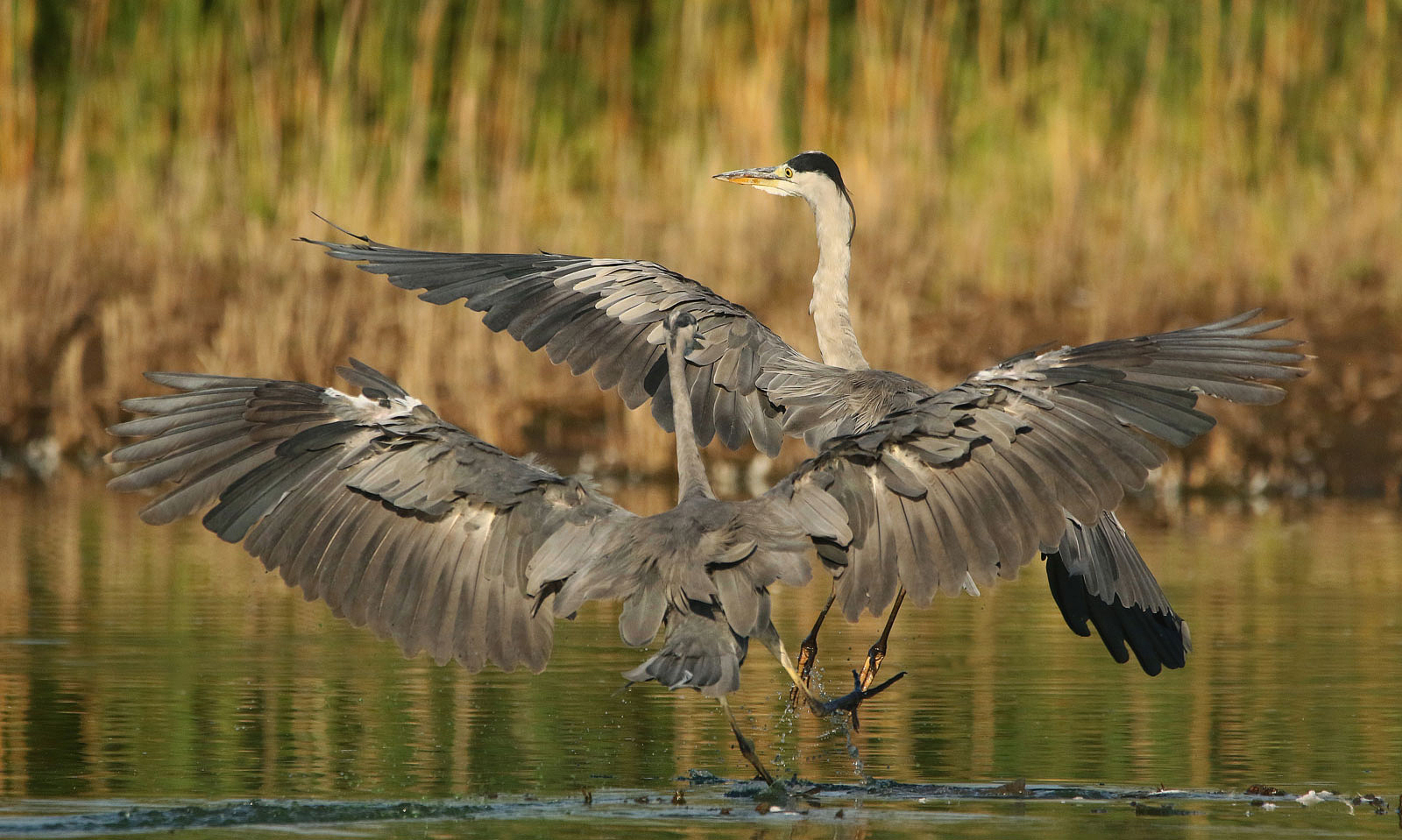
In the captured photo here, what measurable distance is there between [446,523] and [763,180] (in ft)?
12.0

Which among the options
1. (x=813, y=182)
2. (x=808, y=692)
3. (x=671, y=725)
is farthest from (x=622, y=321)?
(x=808, y=692)

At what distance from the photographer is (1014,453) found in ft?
18.1

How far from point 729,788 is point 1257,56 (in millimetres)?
11912

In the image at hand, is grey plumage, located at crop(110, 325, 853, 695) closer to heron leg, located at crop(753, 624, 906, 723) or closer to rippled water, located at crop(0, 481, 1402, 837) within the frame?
heron leg, located at crop(753, 624, 906, 723)

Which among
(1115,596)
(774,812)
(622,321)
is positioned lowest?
(774,812)

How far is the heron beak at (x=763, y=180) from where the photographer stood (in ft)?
29.2

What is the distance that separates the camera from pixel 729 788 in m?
5.62

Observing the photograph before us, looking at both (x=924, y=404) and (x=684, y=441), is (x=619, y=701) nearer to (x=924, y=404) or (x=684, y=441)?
(x=684, y=441)

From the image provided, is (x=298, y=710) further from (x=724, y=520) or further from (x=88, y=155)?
(x=88, y=155)

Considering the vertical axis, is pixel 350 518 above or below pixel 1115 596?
above

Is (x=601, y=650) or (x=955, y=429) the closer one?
(x=955, y=429)

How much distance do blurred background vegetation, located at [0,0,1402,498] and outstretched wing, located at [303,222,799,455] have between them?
15.2ft

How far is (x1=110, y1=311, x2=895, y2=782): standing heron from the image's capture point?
215 inches

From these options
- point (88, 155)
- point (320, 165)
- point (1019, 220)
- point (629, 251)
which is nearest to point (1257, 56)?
point (1019, 220)
